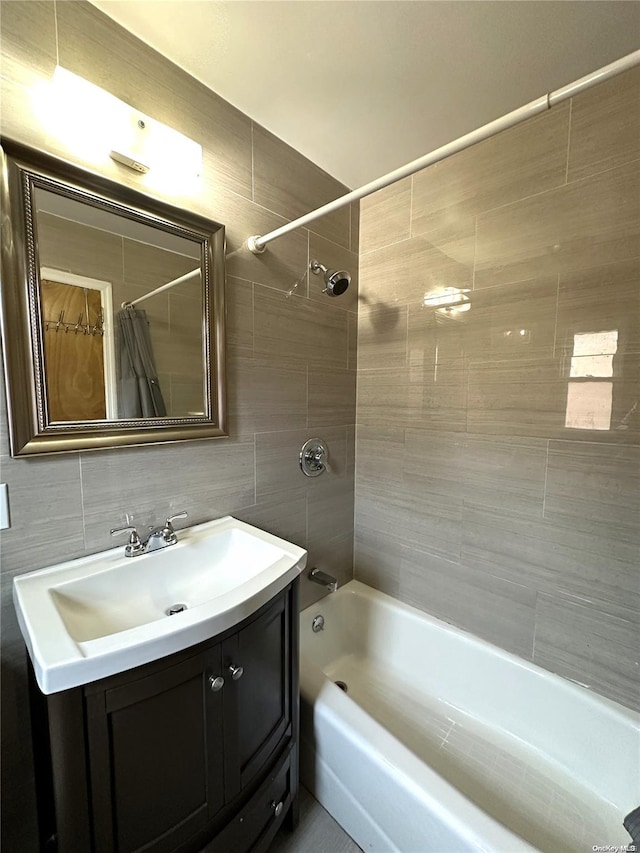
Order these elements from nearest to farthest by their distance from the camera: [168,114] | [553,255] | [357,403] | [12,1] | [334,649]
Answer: [12,1] → [168,114] → [553,255] → [334,649] → [357,403]

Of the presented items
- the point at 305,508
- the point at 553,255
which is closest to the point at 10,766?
the point at 305,508

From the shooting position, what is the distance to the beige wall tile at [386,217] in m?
1.73

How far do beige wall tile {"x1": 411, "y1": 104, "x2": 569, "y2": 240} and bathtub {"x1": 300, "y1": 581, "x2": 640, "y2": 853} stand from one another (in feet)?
6.39

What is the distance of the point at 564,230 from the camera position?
1.31 metres

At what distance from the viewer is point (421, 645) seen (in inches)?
68.8

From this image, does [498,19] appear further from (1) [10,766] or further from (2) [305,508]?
(1) [10,766]

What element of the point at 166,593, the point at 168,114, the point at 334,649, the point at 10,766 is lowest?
the point at 334,649

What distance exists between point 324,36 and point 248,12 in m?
0.23

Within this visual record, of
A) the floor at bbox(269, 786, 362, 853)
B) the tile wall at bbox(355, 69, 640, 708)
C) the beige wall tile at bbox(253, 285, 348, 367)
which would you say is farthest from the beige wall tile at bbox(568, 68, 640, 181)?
the floor at bbox(269, 786, 362, 853)

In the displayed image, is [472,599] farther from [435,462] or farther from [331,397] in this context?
[331,397]

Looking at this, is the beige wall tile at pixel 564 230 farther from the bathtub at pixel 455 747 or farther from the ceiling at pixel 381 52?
the bathtub at pixel 455 747

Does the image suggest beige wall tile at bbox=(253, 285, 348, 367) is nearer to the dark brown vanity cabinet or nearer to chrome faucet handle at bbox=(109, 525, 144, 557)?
chrome faucet handle at bbox=(109, 525, 144, 557)

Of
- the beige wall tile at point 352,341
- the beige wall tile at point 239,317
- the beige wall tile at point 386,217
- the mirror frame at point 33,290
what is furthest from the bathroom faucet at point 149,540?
the beige wall tile at point 386,217

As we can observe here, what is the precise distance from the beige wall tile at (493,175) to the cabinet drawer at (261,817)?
7.16 feet
